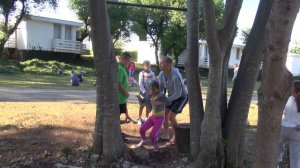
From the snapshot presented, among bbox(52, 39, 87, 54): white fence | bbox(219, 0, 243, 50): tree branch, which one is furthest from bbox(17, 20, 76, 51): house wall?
bbox(219, 0, 243, 50): tree branch

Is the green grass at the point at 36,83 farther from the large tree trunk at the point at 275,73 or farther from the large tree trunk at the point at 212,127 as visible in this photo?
the large tree trunk at the point at 275,73

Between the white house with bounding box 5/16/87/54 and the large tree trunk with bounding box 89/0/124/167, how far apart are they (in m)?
35.8

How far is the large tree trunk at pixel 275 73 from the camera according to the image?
2.65 m

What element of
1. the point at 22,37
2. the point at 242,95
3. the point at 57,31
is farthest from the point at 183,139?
the point at 57,31

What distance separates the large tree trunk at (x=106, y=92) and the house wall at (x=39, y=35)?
36124 millimetres

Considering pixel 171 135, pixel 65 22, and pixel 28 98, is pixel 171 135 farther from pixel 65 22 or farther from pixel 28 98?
pixel 65 22

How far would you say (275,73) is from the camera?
2693 millimetres

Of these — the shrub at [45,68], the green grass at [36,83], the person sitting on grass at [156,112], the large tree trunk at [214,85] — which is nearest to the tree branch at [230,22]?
the large tree trunk at [214,85]

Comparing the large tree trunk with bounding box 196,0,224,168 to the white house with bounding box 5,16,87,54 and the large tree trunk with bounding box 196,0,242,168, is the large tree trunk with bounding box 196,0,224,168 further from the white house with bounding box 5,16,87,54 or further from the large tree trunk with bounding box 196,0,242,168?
the white house with bounding box 5,16,87,54

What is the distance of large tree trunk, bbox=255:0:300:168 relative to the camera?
104 inches

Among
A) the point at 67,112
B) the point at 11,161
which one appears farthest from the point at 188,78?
the point at 67,112

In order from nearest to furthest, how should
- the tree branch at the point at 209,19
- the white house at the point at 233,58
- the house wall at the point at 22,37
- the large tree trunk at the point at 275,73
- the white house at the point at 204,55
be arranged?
1. the large tree trunk at the point at 275,73
2. the tree branch at the point at 209,19
3. the house wall at the point at 22,37
4. the white house at the point at 204,55
5. the white house at the point at 233,58

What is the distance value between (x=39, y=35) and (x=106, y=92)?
38323 millimetres

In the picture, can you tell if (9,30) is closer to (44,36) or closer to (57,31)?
(44,36)
